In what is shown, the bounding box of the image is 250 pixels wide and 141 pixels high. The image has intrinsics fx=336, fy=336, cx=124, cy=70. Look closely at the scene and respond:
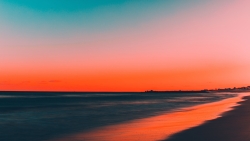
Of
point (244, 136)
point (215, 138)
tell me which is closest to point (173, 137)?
point (215, 138)

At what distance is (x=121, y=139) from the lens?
1811 cm

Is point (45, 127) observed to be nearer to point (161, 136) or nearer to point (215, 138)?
point (161, 136)

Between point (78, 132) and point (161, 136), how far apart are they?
240 inches

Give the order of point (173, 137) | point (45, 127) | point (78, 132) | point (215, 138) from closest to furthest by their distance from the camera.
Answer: point (215, 138), point (173, 137), point (78, 132), point (45, 127)

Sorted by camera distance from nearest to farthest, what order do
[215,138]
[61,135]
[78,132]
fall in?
[215,138] → [61,135] → [78,132]

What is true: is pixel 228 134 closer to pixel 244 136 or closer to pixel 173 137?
pixel 244 136

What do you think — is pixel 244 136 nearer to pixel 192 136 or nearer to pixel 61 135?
pixel 192 136

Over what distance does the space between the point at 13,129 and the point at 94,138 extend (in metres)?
7.43

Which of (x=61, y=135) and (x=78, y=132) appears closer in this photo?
(x=61, y=135)

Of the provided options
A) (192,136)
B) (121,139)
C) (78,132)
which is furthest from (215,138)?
(78,132)

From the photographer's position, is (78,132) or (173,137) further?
(78,132)

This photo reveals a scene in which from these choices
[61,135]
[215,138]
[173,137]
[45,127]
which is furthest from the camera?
[45,127]

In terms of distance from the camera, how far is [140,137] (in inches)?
730

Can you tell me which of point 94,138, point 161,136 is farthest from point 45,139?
point 161,136
